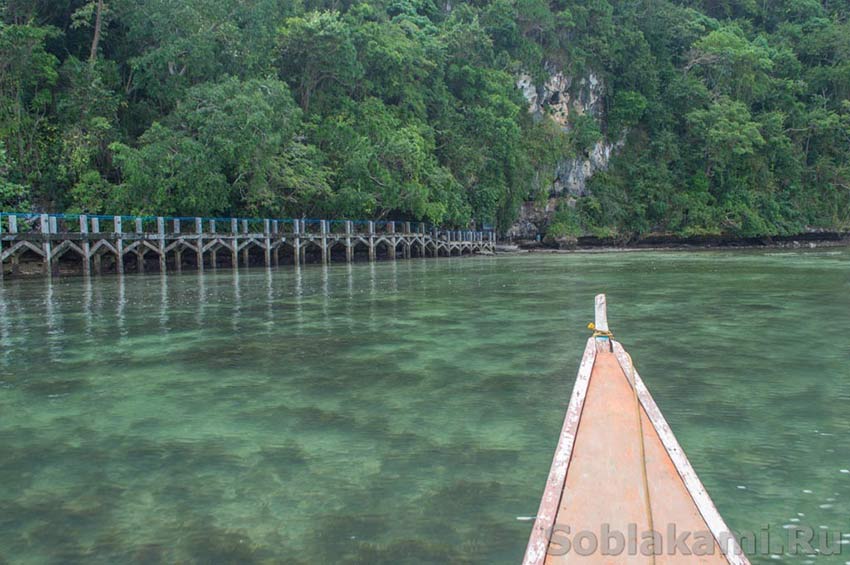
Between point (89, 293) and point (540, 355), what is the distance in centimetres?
1113

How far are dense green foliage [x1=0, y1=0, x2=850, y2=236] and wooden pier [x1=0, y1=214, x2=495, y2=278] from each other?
35.3 inches

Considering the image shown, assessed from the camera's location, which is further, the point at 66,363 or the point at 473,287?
the point at 473,287

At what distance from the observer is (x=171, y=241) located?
23.1 meters

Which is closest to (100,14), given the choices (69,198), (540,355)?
(69,198)

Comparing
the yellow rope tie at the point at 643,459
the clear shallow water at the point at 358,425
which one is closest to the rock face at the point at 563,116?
the clear shallow water at the point at 358,425

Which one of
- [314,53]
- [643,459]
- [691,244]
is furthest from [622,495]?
[691,244]

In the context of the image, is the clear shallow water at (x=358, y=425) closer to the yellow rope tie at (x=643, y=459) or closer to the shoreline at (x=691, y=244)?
the yellow rope tie at (x=643, y=459)

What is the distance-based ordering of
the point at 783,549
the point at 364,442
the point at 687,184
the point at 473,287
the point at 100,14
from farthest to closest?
the point at 687,184, the point at 100,14, the point at 473,287, the point at 364,442, the point at 783,549

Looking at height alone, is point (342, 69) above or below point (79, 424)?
above

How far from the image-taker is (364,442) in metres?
4.48

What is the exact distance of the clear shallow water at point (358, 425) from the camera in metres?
3.24

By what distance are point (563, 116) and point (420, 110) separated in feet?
50.6

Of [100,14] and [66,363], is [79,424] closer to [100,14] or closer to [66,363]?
[66,363]

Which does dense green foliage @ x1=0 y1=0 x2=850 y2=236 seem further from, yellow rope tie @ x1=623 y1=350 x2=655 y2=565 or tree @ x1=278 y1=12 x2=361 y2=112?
yellow rope tie @ x1=623 y1=350 x2=655 y2=565
